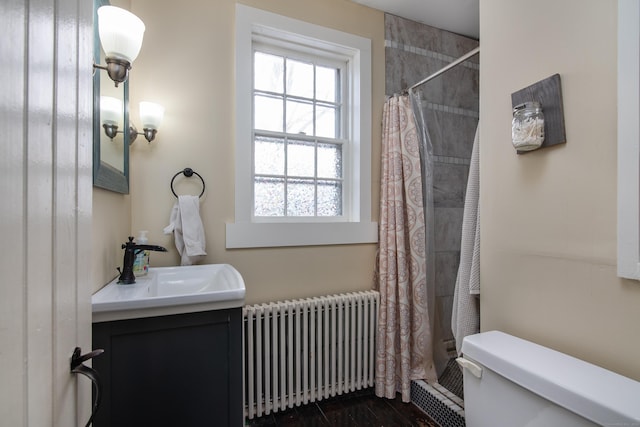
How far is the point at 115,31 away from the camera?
999 millimetres

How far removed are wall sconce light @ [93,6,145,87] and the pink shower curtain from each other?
1.47 m

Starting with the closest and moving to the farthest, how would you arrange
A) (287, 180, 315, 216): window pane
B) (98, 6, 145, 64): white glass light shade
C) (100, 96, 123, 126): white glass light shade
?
(98, 6, 145, 64): white glass light shade, (100, 96, 123, 126): white glass light shade, (287, 180, 315, 216): window pane

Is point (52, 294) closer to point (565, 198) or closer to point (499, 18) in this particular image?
point (565, 198)

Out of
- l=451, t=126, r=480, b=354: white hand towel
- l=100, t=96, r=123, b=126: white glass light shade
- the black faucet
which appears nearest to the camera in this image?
l=100, t=96, r=123, b=126: white glass light shade

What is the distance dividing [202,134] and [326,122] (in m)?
0.84

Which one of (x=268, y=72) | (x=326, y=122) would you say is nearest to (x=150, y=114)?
(x=268, y=72)

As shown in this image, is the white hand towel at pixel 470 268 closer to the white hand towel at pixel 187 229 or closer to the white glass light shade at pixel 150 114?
the white hand towel at pixel 187 229

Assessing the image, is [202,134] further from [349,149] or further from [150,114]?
[349,149]

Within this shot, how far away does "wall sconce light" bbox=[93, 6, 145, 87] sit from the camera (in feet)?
3.26

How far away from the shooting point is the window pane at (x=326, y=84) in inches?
80.6

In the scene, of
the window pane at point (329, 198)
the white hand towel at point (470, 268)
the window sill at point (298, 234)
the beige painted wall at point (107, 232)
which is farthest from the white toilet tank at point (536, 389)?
the beige painted wall at point (107, 232)

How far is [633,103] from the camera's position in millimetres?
775

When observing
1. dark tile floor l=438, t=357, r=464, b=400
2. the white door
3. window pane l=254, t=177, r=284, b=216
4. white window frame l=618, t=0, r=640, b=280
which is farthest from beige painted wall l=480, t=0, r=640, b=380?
the white door

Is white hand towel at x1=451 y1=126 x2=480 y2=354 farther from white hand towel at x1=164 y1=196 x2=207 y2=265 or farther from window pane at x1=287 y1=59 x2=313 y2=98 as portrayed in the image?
white hand towel at x1=164 y1=196 x2=207 y2=265
